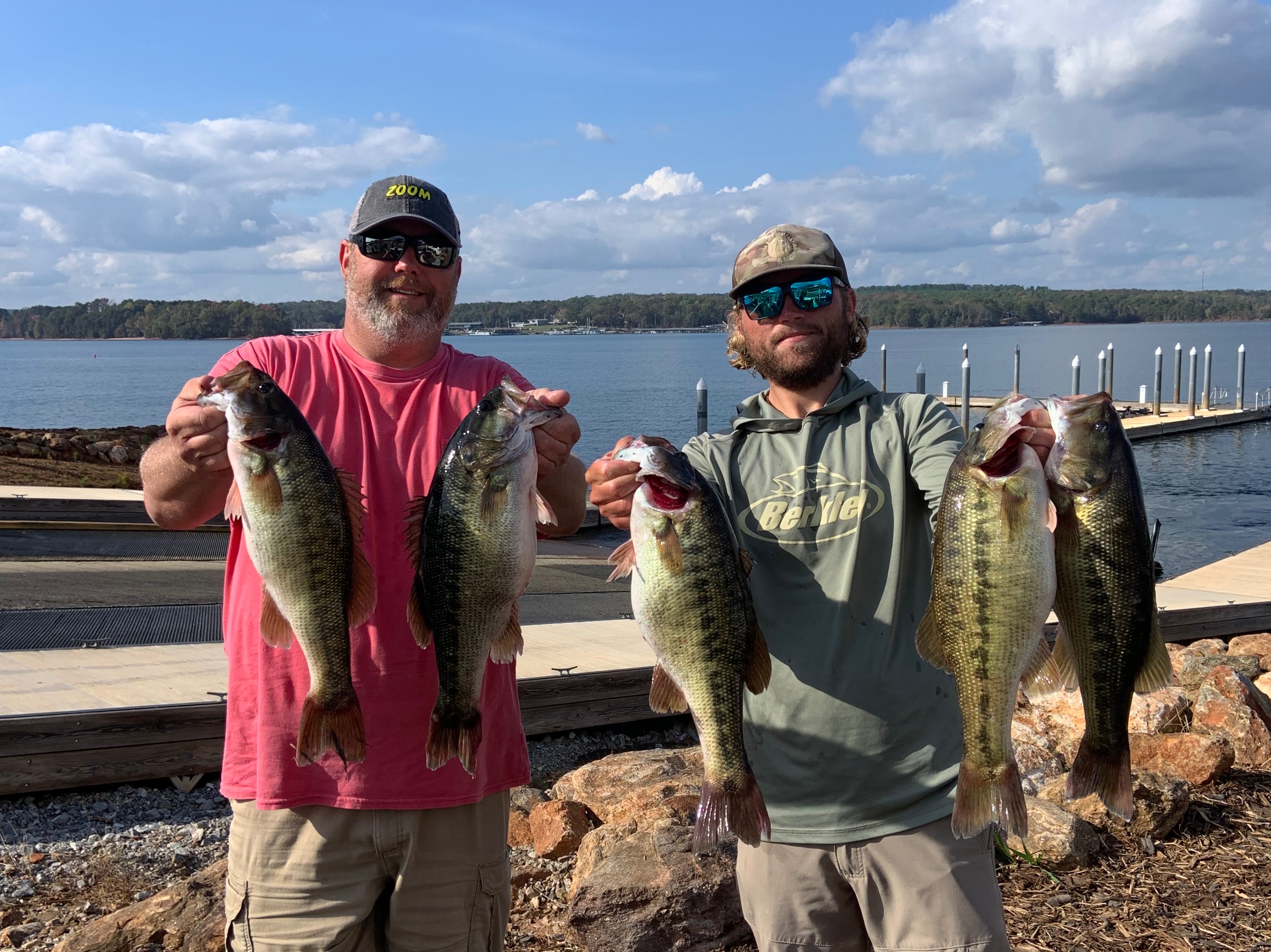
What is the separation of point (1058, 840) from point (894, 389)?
108944mm

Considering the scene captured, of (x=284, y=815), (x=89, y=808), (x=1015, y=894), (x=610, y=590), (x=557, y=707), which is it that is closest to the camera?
(x=284, y=815)

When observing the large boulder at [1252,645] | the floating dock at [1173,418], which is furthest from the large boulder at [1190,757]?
the floating dock at [1173,418]

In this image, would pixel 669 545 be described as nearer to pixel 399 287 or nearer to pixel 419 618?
pixel 419 618

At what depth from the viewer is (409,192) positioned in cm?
385

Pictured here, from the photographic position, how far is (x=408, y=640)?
365 cm

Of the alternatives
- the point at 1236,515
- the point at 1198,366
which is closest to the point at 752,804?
the point at 1236,515

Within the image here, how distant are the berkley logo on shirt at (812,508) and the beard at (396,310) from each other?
135cm

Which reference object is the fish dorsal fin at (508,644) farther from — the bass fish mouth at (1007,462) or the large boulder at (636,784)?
the large boulder at (636,784)

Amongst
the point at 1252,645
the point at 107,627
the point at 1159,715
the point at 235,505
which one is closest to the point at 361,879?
A: the point at 235,505

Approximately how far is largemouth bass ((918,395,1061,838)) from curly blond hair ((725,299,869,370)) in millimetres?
916

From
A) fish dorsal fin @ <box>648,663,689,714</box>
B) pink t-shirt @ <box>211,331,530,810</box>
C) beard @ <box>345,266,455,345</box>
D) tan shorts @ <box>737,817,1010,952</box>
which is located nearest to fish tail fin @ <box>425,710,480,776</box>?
pink t-shirt @ <box>211,331,530,810</box>

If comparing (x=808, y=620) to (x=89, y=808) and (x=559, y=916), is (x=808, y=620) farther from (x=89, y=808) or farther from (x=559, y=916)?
(x=89, y=808)

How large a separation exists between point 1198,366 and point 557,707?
11613 cm

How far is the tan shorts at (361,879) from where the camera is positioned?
139 inches
